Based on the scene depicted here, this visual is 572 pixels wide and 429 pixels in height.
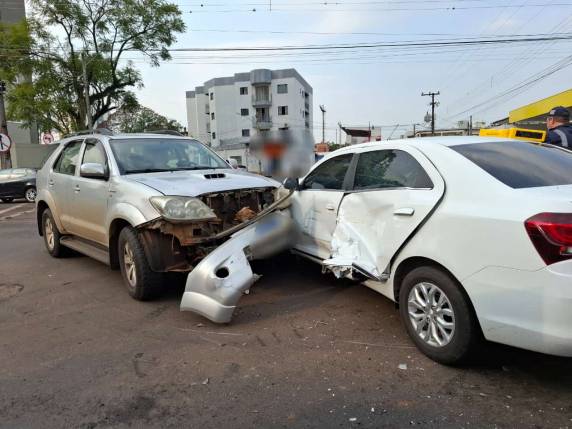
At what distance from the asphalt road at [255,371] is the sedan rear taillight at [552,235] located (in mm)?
966

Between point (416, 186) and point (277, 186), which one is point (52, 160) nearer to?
point (277, 186)

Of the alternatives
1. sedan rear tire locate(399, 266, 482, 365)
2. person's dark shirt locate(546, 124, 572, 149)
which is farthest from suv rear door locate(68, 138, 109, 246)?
person's dark shirt locate(546, 124, 572, 149)

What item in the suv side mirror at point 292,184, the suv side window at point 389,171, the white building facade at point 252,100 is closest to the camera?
the suv side window at point 389,171

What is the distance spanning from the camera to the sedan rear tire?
10.1 feet

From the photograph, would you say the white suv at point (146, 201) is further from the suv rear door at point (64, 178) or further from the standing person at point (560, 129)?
the standing person at point (560, 129)

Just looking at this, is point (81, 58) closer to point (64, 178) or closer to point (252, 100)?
point (64, 178)

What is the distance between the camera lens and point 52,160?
7.01 meters

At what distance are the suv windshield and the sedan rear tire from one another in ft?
11.0

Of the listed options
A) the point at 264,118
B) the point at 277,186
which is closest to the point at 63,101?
the point at 277,186

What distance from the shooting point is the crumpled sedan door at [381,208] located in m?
3.49

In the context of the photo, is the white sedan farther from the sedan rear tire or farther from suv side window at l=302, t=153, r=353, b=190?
suv side window at l=302, t=153, r=353, b=190

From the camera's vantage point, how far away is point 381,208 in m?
3.88

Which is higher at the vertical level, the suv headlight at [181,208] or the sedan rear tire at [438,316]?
the suv headlight at [181,208]

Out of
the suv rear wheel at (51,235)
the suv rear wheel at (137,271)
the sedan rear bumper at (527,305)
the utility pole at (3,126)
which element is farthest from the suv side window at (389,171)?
the utility pole at (3,126)
